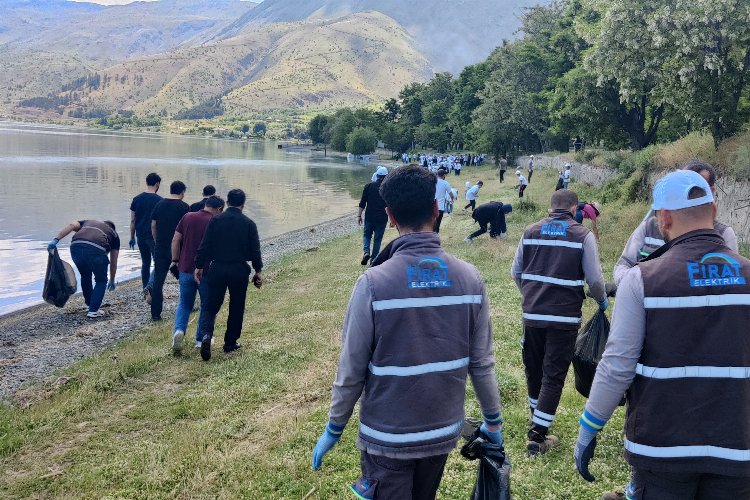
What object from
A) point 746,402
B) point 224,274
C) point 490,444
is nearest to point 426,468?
point 490,444

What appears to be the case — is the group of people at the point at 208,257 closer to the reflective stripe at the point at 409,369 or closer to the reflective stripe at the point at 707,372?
the reflective stripe at the point at 409,369

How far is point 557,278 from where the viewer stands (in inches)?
186

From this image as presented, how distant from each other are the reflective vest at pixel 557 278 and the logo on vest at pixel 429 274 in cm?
218

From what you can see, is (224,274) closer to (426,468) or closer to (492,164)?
(426,468)

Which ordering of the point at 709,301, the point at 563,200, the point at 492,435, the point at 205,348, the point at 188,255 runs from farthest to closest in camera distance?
1. the point at 188,255
2. the point at 205,348
3. the point at 563,200
4. the point at 492,435
5. the point at 709,301

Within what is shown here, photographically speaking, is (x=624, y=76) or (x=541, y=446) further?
(x=624, y=76)

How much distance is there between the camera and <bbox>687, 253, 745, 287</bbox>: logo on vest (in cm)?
255

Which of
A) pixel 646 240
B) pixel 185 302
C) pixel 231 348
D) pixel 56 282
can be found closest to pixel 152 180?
pixel 56 282

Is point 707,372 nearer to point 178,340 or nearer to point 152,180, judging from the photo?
point 178,340

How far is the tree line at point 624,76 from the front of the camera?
18.0 m

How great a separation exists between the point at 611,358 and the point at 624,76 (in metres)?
24.0

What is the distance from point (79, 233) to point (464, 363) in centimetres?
971

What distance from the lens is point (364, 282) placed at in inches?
107

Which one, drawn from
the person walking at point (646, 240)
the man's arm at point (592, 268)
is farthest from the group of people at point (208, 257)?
the person walking at point (646, 240)
